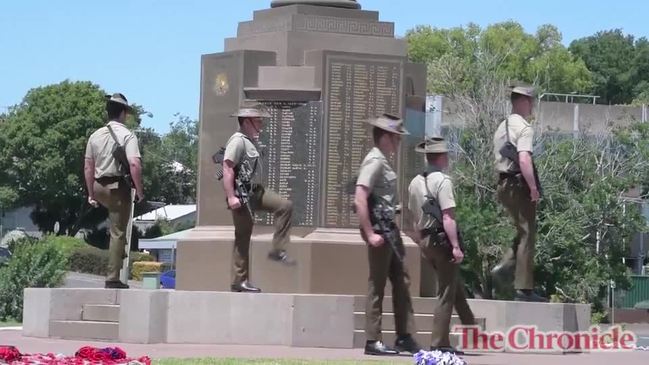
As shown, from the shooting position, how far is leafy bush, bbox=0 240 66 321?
83.5 feet

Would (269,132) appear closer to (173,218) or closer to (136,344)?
(136,344)

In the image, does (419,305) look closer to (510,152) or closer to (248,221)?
(248,221)

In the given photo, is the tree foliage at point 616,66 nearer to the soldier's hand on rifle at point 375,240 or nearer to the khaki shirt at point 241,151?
the khaki shirt at point 241,151

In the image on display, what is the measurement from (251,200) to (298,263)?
62.3 inches

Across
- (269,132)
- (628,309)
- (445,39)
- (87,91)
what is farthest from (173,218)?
(269,132)

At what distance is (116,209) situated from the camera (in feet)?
52.6

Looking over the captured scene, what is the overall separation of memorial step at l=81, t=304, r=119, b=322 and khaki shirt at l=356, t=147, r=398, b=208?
4.11 metres

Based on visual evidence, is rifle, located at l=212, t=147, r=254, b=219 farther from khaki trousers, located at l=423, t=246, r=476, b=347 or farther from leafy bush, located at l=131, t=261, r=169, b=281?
leafy bush, located at l=131, t=261, r=169, b=281

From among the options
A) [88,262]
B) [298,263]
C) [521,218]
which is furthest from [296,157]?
[88,262]

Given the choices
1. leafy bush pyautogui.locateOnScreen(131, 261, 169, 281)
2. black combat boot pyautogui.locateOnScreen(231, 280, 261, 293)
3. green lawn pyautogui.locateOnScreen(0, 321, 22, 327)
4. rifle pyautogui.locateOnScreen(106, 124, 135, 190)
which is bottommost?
leafy bush pyautogui.locateOnScreen(131, 261, 169, 281)

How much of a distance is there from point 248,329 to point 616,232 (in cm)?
3064

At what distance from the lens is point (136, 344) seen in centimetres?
1538

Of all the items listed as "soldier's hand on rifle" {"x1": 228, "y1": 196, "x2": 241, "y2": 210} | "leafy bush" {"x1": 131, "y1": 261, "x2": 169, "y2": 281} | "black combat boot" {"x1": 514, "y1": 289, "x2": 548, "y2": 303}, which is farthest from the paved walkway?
"leafy bush" {"x1": 131, "y1": 261, "x2": 169, "y2": 281}

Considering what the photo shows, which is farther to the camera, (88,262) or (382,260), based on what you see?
(88,262)
